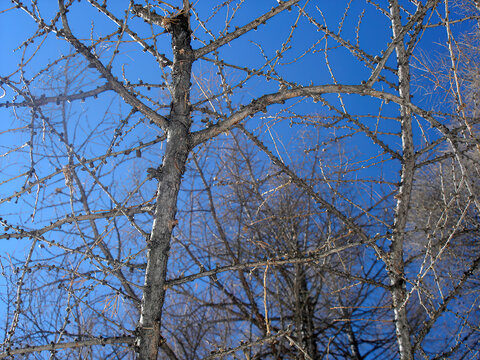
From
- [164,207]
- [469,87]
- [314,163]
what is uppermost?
[469,87]

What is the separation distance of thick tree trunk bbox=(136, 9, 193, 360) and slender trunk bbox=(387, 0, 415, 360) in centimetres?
155

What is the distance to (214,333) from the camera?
5.23m

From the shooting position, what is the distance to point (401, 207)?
2.86m

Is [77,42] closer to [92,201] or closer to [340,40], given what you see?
[340,40]

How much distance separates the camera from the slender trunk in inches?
107

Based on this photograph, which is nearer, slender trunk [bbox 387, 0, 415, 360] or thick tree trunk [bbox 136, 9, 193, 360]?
thick tree trunk [bbox 136, 9, 193, 360]

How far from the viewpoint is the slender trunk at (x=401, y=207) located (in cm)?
271

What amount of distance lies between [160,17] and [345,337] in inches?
206

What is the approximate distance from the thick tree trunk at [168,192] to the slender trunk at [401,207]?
155cm

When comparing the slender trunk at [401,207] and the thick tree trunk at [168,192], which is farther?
the slender trunk at [401,207]

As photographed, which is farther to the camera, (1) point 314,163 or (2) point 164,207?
(1) point 314,163

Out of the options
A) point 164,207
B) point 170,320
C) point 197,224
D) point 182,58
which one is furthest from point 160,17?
point 170,320

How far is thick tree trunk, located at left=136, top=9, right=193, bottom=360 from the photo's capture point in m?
1.88

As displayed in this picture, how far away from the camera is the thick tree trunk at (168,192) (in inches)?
74.0
